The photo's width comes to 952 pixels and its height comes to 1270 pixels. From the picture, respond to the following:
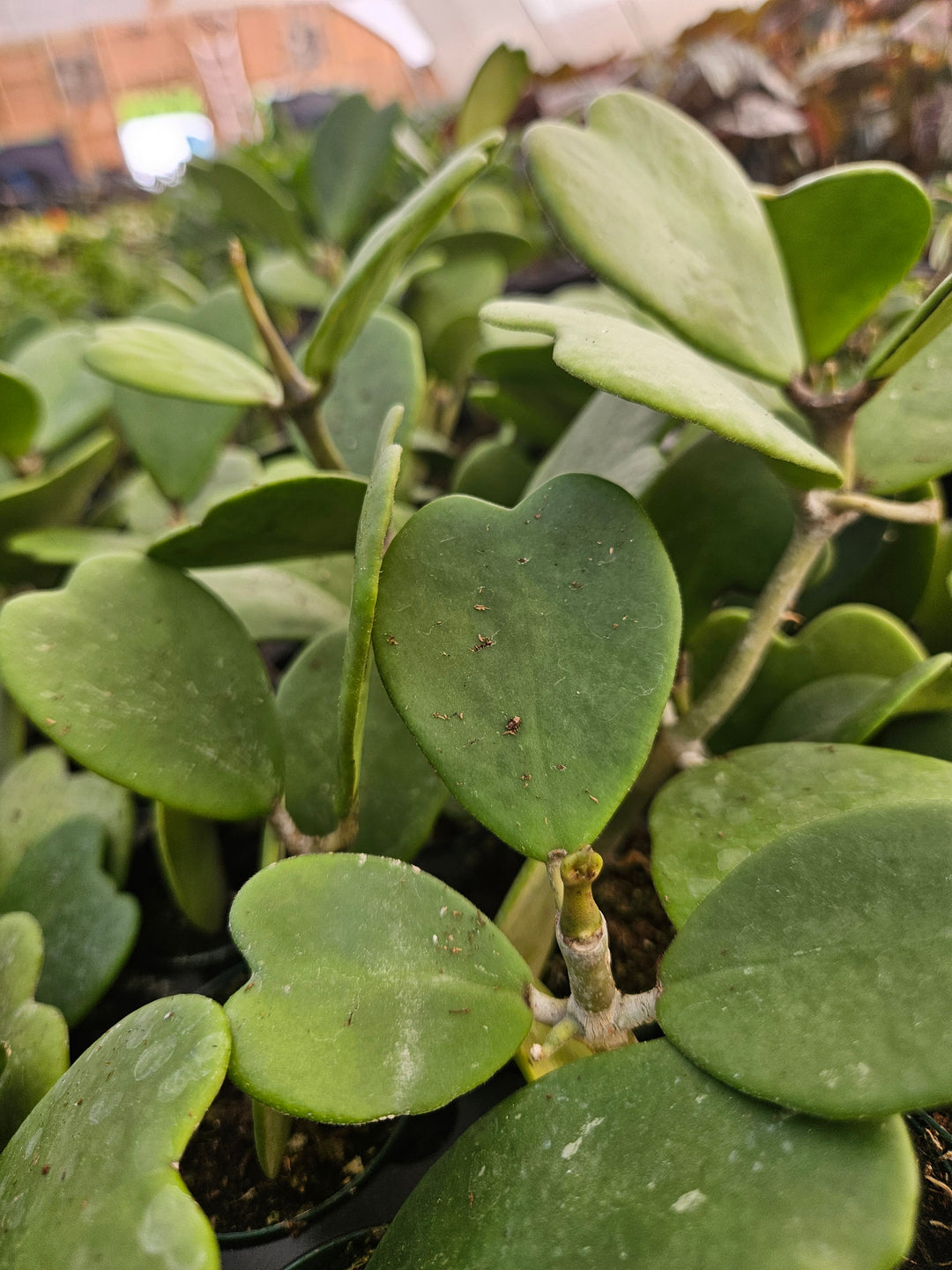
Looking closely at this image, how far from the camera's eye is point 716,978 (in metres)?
0.30

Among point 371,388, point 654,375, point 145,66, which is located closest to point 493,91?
point 371,388

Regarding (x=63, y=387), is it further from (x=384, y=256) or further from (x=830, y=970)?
(x=830, y=970)

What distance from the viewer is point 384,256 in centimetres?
48

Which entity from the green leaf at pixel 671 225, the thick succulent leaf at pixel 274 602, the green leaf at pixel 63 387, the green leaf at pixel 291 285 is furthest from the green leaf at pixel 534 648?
the green leaf at pixel 291 285

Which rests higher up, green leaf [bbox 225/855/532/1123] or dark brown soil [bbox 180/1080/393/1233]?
green leaf [bbox 225/855/532/1123]

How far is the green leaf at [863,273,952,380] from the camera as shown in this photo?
336mm

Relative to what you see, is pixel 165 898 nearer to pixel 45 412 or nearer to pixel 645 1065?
pixel 645 1065

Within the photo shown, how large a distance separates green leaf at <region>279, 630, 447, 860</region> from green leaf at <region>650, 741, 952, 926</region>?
132 millimetres

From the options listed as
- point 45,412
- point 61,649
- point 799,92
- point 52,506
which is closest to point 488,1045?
point 61,649

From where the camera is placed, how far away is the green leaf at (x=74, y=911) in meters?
0.46

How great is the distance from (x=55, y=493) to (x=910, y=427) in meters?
0.67

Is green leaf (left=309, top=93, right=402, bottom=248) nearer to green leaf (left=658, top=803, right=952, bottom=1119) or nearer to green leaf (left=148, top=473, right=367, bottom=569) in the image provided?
green leaf (left=148, top=473, right=367, bottom=569)

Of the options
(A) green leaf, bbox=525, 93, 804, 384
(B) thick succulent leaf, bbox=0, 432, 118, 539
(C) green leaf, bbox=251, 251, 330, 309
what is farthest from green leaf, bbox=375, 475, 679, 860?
(C) green leaf, bbox=251, 251, 330, 309

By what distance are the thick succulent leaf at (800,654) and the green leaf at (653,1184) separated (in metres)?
0.25
